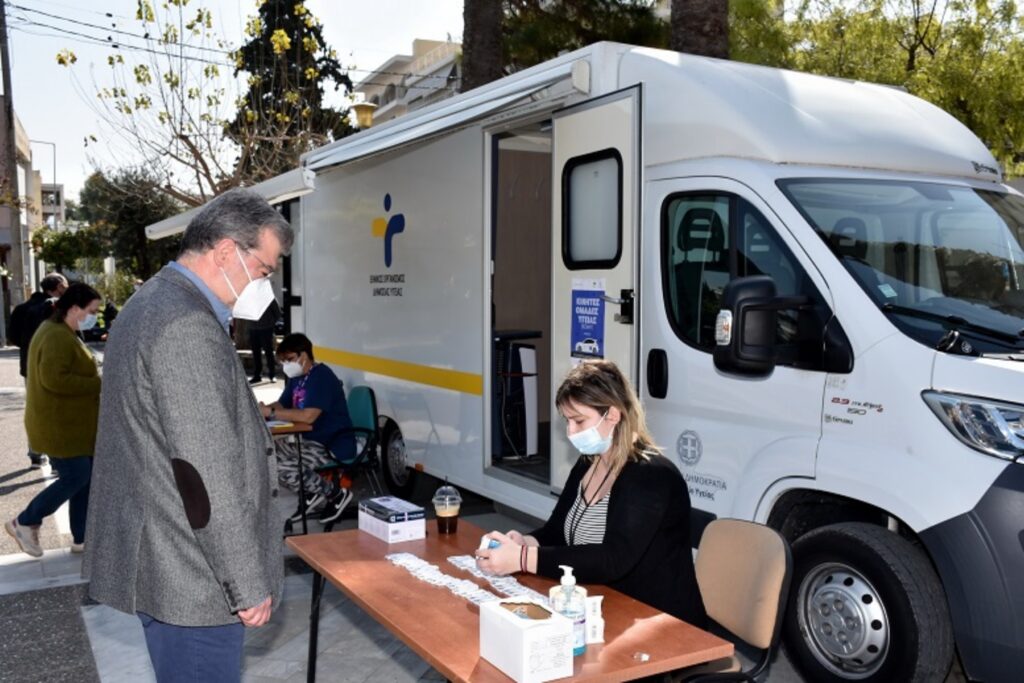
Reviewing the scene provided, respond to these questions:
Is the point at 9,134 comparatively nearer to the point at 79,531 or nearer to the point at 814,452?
the point at 79,531

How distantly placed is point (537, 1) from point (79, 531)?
28.3 feet

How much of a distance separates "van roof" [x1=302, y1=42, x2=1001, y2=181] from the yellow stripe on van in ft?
5.78

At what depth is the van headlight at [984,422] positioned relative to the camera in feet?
11.0

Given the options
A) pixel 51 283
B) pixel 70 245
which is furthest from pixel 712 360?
pixel 70 245

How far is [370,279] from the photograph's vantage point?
7652mm

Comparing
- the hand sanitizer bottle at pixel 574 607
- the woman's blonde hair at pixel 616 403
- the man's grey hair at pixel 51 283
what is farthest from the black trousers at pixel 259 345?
the hand sanitizer bottle at pixel 574 607

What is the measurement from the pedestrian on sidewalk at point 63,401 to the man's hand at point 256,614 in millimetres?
3919

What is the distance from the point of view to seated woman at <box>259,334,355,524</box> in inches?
259

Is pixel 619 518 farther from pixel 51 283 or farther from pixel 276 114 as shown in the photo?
pixel 276 114

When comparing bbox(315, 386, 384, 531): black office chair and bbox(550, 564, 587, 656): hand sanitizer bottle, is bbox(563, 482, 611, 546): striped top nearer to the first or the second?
bbox(550, 564, 587, 656): hand sanitizer bottle

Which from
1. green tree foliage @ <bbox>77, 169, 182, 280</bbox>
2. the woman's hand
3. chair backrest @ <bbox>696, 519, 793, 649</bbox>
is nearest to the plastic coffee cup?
the woman's hand

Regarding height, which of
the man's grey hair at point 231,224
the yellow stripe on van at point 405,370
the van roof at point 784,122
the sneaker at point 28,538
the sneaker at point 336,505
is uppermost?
the van roof at point 784,122

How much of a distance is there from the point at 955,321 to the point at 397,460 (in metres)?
4.74

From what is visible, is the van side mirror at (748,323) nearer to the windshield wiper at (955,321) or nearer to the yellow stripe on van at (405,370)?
the windshield wiper at (955,321)
